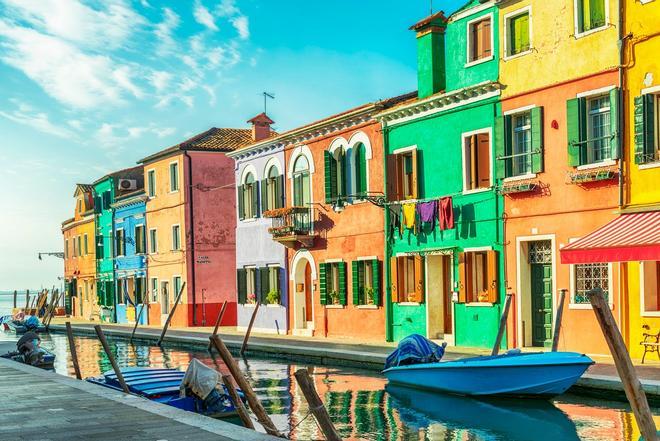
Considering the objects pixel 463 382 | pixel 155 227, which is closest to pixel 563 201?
pixel 463 382

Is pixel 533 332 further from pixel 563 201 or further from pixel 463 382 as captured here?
pixel 463 382

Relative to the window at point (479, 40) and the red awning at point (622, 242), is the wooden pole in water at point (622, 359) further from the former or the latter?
the window at point (479, 40)

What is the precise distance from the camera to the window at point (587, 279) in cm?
2048

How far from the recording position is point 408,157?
27.5 meters

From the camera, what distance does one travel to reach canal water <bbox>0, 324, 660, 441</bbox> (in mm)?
13930

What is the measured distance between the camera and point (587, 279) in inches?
826

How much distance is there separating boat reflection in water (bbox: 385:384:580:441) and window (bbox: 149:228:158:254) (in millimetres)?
29877

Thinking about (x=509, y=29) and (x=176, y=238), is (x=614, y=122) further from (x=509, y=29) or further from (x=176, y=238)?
(x=176, y=238)

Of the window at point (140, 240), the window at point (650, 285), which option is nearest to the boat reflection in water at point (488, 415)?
the window at point (650, 285)

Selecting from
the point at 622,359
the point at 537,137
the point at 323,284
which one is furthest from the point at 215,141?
the point at 622,359

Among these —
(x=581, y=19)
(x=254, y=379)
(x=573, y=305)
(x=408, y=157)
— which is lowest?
(x=254, y=379)

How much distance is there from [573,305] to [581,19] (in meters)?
6.32

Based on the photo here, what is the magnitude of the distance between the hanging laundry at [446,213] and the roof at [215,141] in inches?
780

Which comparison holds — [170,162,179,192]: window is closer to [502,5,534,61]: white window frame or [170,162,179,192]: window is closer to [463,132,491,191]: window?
[463,132,491,191]: window
